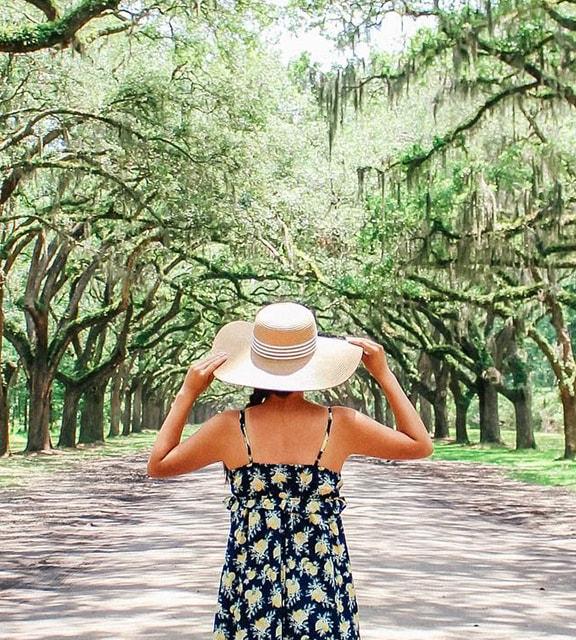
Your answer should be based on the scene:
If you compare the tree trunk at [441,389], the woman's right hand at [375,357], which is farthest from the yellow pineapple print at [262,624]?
the tree trunk at [441,389]

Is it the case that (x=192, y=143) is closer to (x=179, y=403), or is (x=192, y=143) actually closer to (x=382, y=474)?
(x=382, y=474)

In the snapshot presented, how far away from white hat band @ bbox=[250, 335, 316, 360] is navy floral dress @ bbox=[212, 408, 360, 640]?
0.20 m

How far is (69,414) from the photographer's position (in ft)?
118

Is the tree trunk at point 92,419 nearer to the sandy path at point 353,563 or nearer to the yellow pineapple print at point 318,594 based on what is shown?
the sandy path at point 353,563

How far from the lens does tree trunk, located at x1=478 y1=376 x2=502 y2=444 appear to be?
1483 inches

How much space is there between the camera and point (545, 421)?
72812mm

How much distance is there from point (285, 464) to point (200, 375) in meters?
0.38

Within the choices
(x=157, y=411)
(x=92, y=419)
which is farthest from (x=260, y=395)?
(x=157, y=411)

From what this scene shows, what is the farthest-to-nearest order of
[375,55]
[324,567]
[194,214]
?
[194,214], [375,55], [324,567]

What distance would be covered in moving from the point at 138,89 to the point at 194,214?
14.8 ft

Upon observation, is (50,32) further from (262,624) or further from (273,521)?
(262,624)

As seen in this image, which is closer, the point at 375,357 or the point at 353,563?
the point at 375,357

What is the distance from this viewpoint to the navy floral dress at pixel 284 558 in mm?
3391

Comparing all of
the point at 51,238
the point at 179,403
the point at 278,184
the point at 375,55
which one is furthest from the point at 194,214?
the point at 179,403
